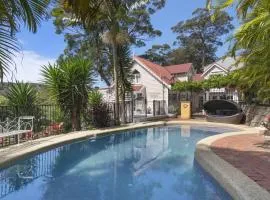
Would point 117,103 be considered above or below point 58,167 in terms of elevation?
above

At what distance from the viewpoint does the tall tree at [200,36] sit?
4958cm

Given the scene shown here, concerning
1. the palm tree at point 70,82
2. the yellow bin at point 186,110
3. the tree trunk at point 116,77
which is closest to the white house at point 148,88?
the yellow bin at point 186,110

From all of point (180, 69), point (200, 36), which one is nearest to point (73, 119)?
point (180, 69)

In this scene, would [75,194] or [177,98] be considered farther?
[177,98]

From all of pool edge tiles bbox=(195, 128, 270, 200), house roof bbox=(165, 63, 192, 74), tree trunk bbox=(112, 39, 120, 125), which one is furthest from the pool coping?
house roof bbox=(165, 63, 192, 74)

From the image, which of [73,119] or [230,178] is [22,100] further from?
[230,178]

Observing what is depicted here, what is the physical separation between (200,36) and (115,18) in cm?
4007

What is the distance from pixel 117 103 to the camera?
1678 centimetres

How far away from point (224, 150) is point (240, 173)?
2802mm

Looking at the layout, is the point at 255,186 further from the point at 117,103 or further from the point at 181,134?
the point at 117,103

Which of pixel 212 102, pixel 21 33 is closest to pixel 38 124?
pixel 21 33

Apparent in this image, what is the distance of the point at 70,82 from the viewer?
13.2m

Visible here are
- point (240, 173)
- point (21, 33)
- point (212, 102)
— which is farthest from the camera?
point (212, 102)

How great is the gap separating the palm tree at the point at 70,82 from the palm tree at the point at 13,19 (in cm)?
1095
